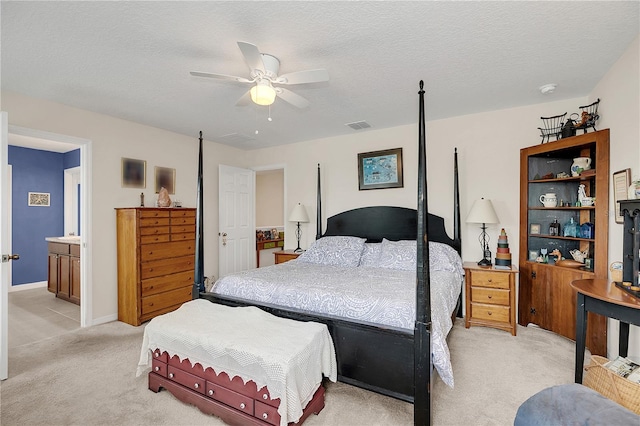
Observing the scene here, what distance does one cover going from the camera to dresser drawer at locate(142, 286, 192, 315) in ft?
12.4

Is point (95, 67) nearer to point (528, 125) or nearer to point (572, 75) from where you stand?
point (572, 75)

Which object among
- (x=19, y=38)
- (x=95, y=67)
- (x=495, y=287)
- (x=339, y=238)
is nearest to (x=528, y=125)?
(x=495, y=287)

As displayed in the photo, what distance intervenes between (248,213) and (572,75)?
16.1 feet

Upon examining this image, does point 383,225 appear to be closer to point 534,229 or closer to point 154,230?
point 534,229

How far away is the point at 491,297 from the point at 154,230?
4.12 metres

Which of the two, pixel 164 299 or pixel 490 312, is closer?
pixel 490 312

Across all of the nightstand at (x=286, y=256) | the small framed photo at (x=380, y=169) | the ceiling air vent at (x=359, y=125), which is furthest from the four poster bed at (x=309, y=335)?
the ceiling air vent at (x=359, y=125)

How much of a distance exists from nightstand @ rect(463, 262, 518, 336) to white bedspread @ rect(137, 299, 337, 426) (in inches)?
81.3

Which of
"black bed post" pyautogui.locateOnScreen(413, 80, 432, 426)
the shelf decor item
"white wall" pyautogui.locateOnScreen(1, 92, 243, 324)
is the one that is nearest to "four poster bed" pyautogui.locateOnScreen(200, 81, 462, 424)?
"black bed post" pyautogui.locateOnScreen(413, 80, 432, 426)

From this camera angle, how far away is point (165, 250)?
4020 mm

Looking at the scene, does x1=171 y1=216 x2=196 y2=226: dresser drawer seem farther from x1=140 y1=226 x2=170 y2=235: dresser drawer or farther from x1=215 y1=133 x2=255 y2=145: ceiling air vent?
Result: x1=215 y1=133 x2=255 y2=145: ceiling air vent

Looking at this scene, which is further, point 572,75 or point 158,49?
point 572,75

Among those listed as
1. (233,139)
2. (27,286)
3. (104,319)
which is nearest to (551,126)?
(233,139)

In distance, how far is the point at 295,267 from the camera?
351 cm
